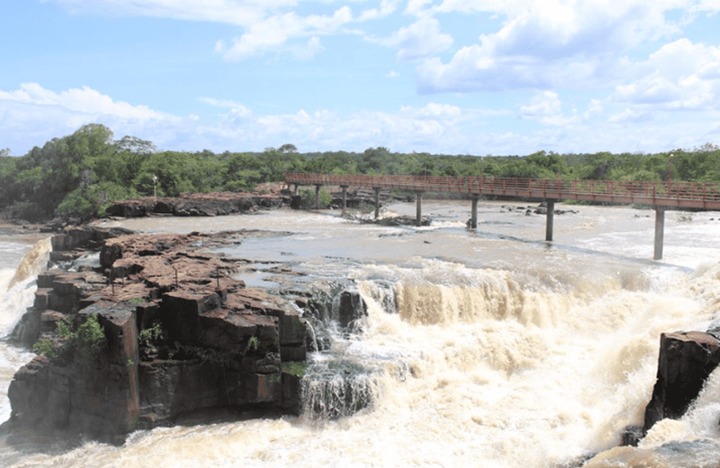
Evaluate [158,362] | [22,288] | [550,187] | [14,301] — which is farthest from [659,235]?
[22,288]

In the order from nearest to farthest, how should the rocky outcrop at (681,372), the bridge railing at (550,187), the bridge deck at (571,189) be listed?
the rocky outcrop at (681,372) < the bridge deck at (571,189) < the bridge railing at (550,187)

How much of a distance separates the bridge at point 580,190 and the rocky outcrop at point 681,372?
16569mm

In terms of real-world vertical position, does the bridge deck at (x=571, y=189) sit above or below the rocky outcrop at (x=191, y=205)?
above

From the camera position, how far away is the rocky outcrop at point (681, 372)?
539 inches

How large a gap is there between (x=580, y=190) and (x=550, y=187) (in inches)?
66.8

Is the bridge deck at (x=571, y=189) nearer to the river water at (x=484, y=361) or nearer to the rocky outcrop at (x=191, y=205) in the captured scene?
the river water at (x=484, y=361)

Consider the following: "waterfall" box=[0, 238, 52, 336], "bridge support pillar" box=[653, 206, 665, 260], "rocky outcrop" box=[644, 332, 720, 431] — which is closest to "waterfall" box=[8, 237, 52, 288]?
"waterfall" box=[0, 238, 52, 336]

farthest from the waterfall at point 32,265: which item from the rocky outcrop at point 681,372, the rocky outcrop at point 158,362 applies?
the rocky outcrop at point 681,372

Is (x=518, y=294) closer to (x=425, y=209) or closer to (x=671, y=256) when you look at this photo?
(x=671, y=256)

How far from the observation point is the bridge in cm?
2973

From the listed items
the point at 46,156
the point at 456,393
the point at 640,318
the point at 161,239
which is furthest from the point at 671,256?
the point at 46,156

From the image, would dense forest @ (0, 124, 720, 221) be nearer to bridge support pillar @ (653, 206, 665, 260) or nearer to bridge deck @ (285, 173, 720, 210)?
bridge deck @ (285, 173, 720, 210)

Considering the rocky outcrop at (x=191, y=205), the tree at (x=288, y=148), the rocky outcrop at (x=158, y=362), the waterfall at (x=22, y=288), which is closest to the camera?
the rocky outcrop at (x=158, y=362)

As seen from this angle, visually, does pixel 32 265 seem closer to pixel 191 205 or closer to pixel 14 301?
pixel 14 301
